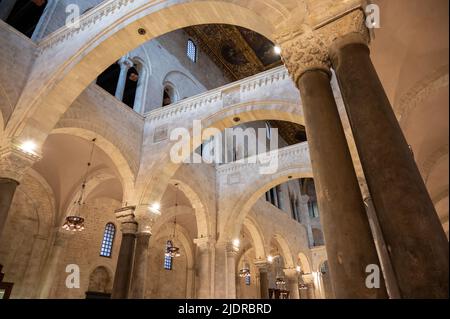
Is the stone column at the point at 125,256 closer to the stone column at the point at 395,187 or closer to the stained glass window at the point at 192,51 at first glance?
the stone column at the point at 395,187

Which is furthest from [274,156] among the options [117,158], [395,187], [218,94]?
[395,187]

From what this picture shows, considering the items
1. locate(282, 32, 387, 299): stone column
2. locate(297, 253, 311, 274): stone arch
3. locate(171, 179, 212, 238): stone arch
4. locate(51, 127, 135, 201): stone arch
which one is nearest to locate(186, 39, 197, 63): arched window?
locate(171, 179, 212, 238): stone arch

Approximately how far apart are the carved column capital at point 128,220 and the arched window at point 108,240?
4736 mm

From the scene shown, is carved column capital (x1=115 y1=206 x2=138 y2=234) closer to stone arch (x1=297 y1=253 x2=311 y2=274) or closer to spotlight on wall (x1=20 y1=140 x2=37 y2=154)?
spotlight on wall (x1=20 y1=140 x2=37 y2=154)

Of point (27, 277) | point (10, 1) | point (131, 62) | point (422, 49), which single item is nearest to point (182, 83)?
point (131, 62)

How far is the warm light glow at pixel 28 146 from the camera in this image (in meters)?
6.37

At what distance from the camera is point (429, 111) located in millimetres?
3117

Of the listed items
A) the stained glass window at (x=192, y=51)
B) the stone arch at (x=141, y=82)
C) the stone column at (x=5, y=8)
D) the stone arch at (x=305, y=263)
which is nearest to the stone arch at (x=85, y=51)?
the stone column at (x=5, y=8)

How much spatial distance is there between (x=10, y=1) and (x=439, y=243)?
1090 cm

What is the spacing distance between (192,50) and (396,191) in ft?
51.7

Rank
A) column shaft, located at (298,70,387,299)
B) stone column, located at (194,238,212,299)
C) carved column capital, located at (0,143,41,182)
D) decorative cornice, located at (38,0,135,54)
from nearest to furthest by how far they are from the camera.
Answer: column shaft, located at (298,70,387,299) < carved column capital, located at (0,143,41,182) < decorative cornice, located at (38,0,135,54) < stone column, located at (194,238,212,299)

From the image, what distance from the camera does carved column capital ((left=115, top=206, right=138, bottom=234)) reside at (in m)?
8.79

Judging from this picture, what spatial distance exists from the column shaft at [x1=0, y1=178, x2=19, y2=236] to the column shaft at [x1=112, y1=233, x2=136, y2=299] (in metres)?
3.31

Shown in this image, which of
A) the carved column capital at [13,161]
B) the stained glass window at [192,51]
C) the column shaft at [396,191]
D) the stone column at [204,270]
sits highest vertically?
the stained glass window at [192,51]
